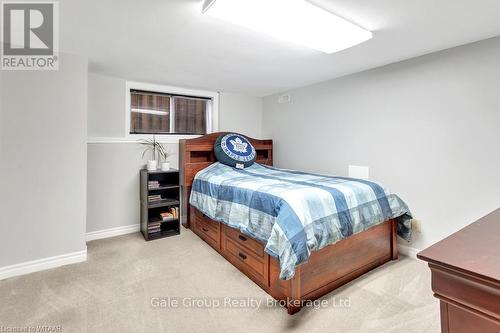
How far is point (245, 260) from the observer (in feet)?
7.32

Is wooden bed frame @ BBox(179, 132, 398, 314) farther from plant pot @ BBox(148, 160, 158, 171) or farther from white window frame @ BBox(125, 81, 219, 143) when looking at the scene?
white window frame @ BBox(125, 81, 219, 143)

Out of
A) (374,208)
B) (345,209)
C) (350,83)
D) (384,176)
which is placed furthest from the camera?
(350,83)

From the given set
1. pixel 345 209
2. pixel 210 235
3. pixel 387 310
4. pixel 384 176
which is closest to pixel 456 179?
pixel 384 176

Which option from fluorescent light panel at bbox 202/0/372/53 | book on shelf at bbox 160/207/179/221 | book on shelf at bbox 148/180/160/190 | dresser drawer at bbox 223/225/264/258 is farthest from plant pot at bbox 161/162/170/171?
fluorescent light panel at bbox 202/0/372/53

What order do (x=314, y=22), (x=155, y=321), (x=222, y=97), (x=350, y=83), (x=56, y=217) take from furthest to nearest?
(x=222, y=97), (x=350, y=83), (x=56, y=217), (x=314, y=22), (x=155, y=321)

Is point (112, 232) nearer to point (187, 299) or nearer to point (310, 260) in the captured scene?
point (187, 299)

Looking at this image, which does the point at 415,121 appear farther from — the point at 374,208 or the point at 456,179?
the point at 374,208

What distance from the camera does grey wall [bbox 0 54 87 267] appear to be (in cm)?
218

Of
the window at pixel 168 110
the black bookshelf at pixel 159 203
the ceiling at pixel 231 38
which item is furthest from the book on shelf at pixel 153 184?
the ceiling at pixel 231 38

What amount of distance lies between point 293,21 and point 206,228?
Result: 7.72 ft

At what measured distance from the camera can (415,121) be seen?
2.54 m

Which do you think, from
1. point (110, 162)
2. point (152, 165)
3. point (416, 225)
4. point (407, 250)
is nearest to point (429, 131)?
point (416, 225)

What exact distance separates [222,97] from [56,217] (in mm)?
2783

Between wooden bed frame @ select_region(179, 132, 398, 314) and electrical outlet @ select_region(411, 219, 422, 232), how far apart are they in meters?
0.27
